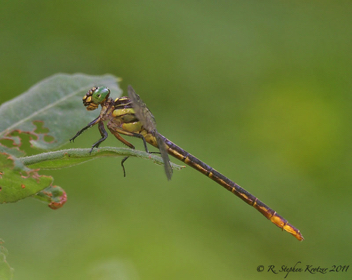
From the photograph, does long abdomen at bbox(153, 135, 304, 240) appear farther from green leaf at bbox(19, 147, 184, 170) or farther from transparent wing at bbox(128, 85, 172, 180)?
green leaf at bbox(19, 147, 184, 170)

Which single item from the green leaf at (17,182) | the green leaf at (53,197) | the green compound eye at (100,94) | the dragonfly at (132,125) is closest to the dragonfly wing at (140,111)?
the dragonfly at (132,125)

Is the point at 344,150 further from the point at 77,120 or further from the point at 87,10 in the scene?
the point at 87,10

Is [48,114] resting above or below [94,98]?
below

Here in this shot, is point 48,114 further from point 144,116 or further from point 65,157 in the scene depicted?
point 65,157

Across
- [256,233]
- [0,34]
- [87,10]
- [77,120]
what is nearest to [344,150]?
[256,233]
